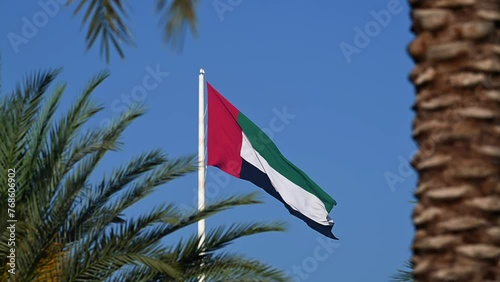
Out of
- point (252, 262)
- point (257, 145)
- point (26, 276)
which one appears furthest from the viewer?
point (257, 145)

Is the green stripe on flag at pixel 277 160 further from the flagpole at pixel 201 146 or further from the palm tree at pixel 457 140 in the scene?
the palm tree at pixel 457 140

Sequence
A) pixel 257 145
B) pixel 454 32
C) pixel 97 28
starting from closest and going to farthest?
1. pixel 454 32
2. pixel 97 28
3. pixel 257 145

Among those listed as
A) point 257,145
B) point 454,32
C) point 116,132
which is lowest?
point 454,32

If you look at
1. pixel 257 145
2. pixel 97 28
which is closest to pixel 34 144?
pixel 97 28

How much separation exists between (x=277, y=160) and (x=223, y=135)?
117 centimetres

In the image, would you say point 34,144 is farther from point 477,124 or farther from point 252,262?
point 477,124

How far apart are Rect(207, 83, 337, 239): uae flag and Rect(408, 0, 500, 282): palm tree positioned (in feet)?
36.5

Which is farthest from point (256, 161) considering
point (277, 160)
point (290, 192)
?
point (290, 192)

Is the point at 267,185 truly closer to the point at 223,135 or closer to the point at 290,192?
the point at 290,192

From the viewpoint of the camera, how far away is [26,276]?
1030 centimetres

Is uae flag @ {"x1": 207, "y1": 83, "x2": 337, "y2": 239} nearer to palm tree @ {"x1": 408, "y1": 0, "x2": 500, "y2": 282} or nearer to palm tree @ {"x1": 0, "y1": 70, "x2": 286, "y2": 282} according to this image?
palm tree @ {"x1": 0, "y1": 70, "x2": 286, "y2": 282}

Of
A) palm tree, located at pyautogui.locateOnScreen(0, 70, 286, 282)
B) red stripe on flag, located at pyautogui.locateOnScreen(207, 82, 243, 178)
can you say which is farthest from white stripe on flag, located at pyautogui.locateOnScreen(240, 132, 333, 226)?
palm tree, located at pyautogui.locateOnScreen(0, 70, 286, 282)

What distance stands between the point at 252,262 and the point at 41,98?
3.32 m

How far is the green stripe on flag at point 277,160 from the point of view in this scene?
55.0 ft
